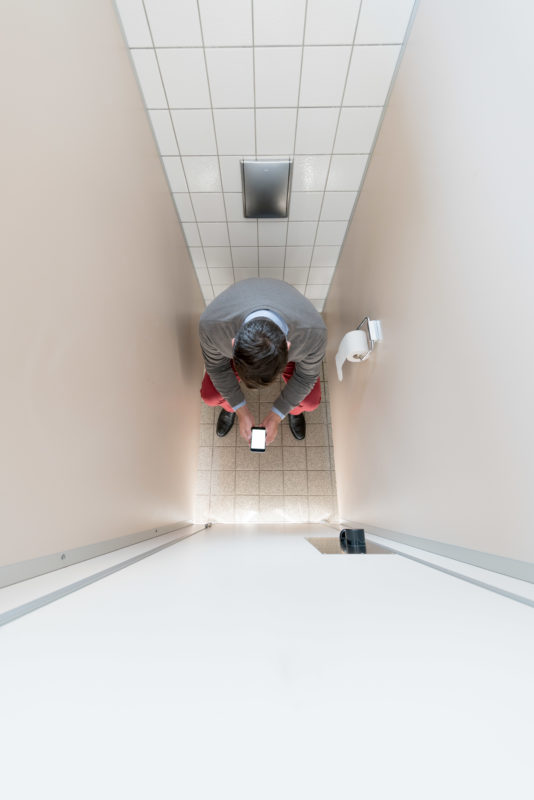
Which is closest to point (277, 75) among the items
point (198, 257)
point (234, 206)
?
point (234, 206)

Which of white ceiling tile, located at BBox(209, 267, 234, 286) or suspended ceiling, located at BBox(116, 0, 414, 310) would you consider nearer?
suspended ceiling, located at BBox(116, 0, 414, 310)

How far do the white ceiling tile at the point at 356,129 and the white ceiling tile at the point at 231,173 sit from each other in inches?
18.7

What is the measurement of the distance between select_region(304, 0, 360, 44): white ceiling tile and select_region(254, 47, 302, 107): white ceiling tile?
0.08 metres

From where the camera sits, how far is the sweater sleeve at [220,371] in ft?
5.47

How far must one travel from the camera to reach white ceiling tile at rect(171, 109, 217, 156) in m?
1.60

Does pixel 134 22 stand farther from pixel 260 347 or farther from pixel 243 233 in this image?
pixel 260 347

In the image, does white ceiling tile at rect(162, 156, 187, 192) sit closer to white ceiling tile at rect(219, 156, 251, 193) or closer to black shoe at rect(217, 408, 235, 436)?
white ceiling tile at rect(219, 156, 251, 193)

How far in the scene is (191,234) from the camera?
7.32 ft

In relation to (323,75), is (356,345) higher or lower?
lower

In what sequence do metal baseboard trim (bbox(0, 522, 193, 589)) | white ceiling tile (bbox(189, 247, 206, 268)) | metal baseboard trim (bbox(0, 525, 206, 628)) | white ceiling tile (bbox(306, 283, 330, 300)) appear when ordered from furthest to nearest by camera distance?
white ceiling tile (bbox(306, 283, 330, 300))
white ceiling tile (bbox(189, 247, 206, 268))
metal baseboard trim (bbox(0, 522, 193, 589))
metal baseboard trim (bbox(0, 525, 206, 628))

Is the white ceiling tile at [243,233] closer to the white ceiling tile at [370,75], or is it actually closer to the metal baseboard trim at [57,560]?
the white ceiling tile at [370,75]

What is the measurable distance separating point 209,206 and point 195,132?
15.8 inches

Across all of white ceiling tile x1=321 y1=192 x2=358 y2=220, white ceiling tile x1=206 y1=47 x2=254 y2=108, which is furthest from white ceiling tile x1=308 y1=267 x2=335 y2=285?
white ceiling tile x1=206 y1=47 x2=254 y2=108

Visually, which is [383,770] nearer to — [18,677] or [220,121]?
[18,677]
